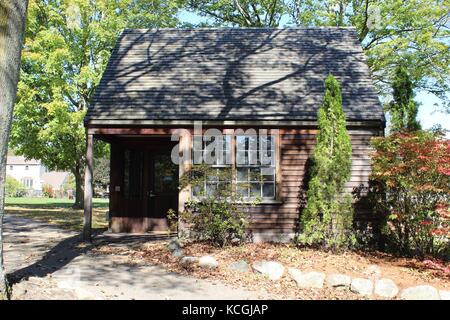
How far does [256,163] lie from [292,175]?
3.31 ft

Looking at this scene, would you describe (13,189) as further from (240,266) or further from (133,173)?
(240,266)

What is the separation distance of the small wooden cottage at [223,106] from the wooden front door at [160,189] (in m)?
0.03

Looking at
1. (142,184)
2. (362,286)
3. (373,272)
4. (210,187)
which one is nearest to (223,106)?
(210,187)

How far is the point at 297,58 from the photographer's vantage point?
44.1 ft

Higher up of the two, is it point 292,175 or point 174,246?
point 292,175

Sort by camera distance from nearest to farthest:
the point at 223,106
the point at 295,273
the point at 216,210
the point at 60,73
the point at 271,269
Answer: the point at 295,273 → the point at 271,269 → the point at 216,210 → the point at 223,106 → the point at 60,73

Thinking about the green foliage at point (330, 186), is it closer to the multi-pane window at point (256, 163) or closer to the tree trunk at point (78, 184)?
the multi-pane window at point (256, 163)

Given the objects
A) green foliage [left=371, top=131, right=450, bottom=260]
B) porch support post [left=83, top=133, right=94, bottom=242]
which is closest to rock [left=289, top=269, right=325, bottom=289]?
green foliage [left=371, top=131, right=450, bottom=260]

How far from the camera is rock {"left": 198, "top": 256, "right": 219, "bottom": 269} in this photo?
8.38 meters

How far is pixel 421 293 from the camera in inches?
261

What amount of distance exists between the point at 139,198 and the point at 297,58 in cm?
661

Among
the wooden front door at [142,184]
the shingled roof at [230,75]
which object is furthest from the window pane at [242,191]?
the wooden front door at [142,184]

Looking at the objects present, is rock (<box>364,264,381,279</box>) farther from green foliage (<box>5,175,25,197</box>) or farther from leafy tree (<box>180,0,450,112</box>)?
green foliage (<box>5,175,25,197</box>)
